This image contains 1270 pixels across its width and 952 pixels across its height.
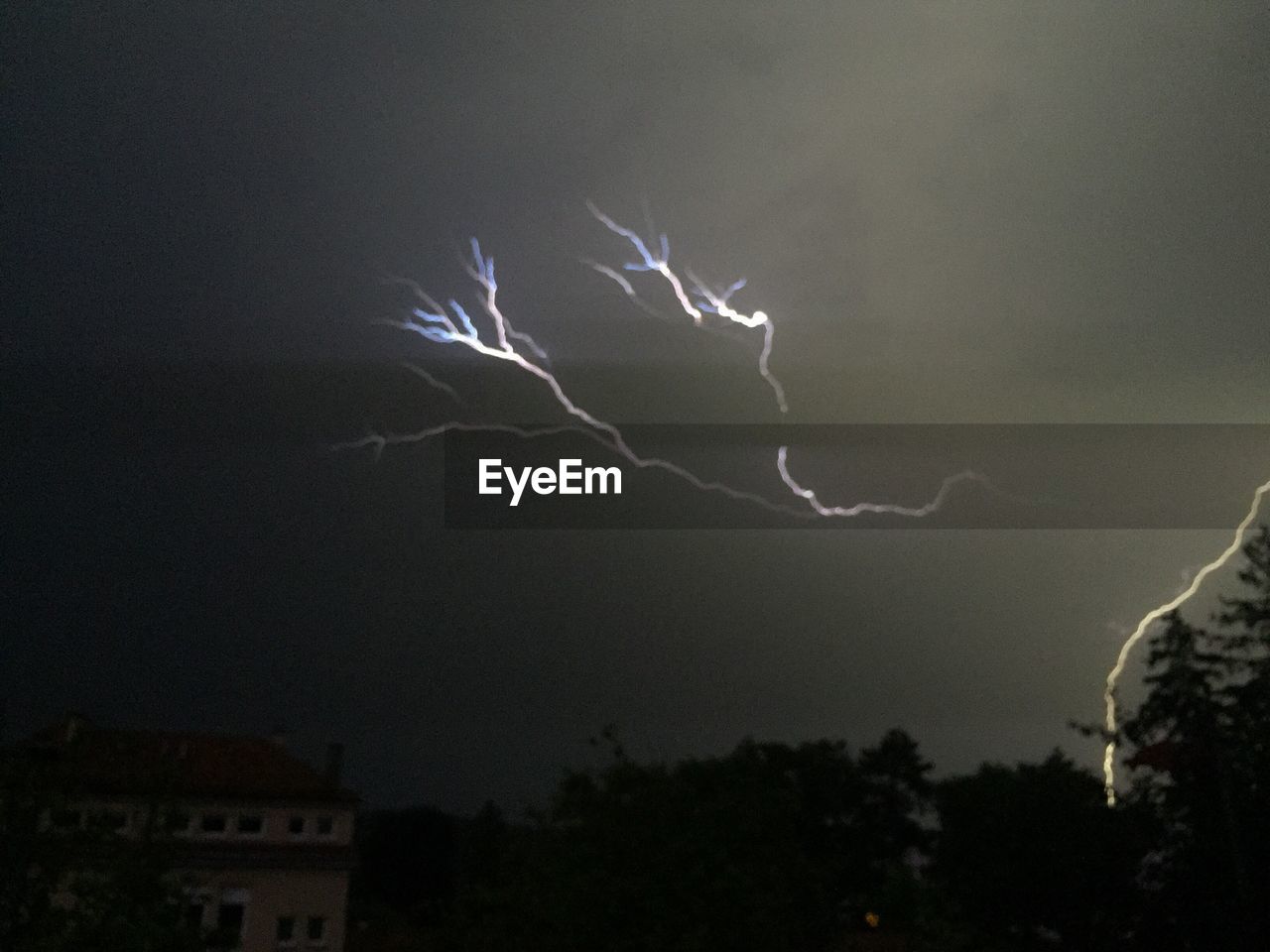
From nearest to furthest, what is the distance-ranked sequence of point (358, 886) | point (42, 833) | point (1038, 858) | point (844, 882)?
point (42, 833) < point (1038, 858) < point (844, 882) < point (358, 886)

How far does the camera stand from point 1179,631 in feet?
38.1

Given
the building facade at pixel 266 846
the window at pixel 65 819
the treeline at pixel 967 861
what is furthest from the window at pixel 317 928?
the window at pixel 65 819

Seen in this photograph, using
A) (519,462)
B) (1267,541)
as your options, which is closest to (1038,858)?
(1267,541)

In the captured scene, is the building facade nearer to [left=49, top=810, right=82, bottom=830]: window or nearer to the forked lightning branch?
the forked lightning branch

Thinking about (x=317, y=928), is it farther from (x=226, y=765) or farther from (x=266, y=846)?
(x=226, y=765)

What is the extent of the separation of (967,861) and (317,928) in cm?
1432

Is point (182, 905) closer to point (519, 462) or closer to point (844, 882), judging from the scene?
point (519, 462)

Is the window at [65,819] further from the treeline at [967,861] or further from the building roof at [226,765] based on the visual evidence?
the building roof at [226,765]

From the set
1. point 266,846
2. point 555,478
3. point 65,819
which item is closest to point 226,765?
point 266,846

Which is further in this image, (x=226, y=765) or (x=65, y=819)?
(x=226, y=765)

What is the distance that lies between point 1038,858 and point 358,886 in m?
27.1

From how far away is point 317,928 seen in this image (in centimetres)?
2352

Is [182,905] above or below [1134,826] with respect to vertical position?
below

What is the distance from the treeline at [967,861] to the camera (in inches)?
299
